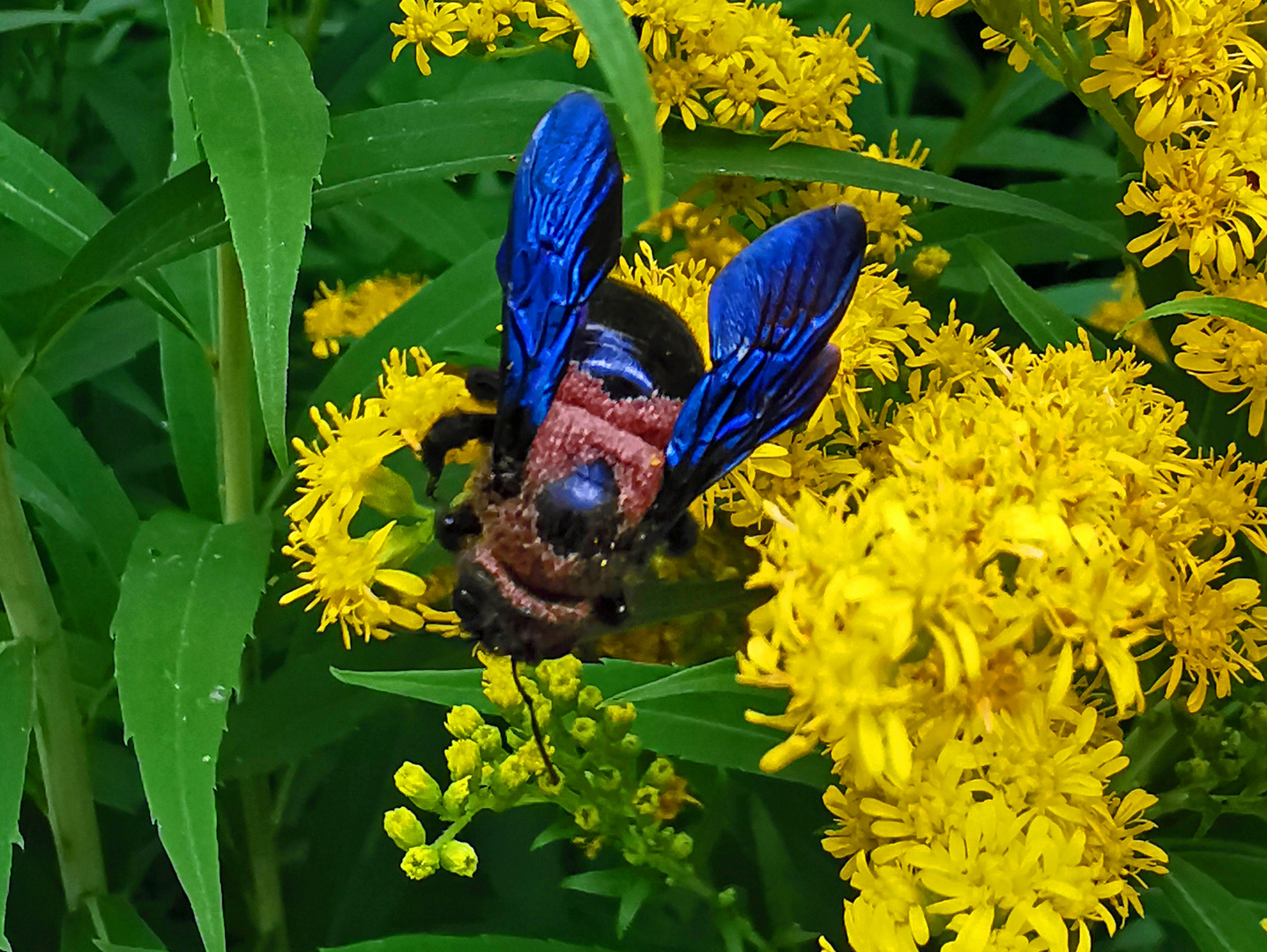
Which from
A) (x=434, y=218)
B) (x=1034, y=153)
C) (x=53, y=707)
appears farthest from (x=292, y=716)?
(x=1034, y=153)

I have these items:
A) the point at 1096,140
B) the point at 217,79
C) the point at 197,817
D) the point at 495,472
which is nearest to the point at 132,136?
the point at 217,79

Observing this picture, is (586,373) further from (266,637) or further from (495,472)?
(266,637)

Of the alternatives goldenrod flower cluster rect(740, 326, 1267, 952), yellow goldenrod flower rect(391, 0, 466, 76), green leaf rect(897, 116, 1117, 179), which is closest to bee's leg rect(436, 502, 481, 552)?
goldenrod flower cluster rect(740, 326, 1267, 952)

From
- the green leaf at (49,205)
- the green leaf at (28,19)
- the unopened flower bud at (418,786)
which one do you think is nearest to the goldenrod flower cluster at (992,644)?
the unopened flower bud at (418,786)

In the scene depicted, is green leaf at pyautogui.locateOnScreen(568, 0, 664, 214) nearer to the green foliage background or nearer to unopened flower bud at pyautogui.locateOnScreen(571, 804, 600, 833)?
the green foliage background

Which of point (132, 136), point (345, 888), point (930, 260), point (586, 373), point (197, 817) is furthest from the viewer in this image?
point (132, 136)
